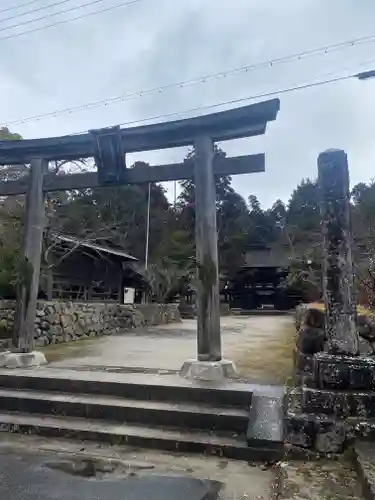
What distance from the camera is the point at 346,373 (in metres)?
3.64

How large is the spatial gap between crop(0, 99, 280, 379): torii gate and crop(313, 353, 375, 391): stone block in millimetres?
1852

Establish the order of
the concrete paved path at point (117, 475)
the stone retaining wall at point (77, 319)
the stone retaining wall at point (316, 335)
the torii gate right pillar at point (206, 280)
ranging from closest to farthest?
the concrete paved path at point (117, 475) → the stone retaining wall at point (316, 335) → the torii gate right pillar at point (206, 280) → the stone retaining wall at point (77, 319)

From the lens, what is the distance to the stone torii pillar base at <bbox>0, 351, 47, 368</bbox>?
243 inches

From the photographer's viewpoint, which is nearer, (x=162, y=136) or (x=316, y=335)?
(x=316, y=335)

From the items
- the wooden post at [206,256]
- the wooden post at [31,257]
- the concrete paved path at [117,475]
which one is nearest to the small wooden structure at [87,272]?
the wooden post at [31,257]

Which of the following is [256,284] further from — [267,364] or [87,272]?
[267,364]

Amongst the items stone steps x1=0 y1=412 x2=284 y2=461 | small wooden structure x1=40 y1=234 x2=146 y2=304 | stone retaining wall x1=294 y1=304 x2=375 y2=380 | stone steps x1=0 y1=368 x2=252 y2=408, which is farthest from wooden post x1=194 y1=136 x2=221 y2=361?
small wooden structure x1=40 y1=234 x2=146 y2=304

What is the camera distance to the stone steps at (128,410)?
4121mm

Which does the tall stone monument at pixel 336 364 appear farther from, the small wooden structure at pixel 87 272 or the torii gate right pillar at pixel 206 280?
the small wooden structure at pixel 87 272

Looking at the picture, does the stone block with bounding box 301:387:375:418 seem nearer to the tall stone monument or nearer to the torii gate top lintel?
the tall stone monument

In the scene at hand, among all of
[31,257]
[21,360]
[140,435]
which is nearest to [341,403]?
[140,435]

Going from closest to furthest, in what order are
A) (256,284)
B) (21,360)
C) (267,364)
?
(21,360)
(267,364)
(256,284)

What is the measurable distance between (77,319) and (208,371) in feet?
26.1

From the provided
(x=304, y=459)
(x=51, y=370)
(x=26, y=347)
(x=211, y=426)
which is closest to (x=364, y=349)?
(x=304, y=459)
